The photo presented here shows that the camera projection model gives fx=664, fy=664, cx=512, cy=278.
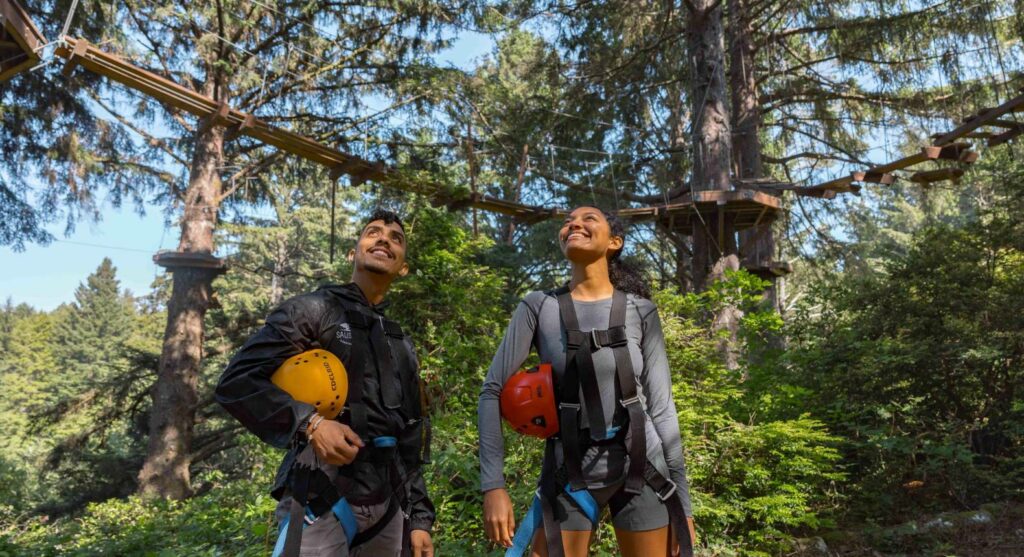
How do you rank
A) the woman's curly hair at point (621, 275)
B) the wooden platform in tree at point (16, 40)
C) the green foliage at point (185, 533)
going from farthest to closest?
the wooden platform in tree at point (16, 40), the green foliage at point (185, 533), the woman's curly hair at point (621, 275)

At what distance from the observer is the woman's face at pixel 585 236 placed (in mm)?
2570

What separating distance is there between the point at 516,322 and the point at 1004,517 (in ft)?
19.1

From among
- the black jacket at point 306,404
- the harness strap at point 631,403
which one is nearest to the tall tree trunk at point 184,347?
the black jacket at point 306,404

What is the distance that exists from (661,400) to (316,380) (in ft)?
4.14

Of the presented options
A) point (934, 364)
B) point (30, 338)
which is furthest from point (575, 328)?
point (30, 338)

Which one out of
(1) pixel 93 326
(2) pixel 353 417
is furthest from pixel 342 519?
(1) pixel 93 326

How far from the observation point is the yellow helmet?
1.96 meters

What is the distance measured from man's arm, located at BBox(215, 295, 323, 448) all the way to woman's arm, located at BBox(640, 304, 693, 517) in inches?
47.7

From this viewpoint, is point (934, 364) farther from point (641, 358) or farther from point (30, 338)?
point (30, 338)

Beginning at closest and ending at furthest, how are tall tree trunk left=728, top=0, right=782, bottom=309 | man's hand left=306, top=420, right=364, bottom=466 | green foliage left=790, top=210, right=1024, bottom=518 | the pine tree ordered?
1. man's hand left=306, top=420, right=364, bottom=466
2. green foliage left=790, top=210, right=1024, bottom=518
3. tall tree trunk left=728, top=0, right=782, bottom=309
4. the pine tree

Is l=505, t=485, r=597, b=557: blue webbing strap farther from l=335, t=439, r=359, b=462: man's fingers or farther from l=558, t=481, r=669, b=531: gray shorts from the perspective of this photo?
l=335, t=439, r=359, b=462: man's fingers

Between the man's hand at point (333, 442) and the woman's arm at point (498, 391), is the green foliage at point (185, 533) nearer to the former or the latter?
the woman's arm at point (498, 391)

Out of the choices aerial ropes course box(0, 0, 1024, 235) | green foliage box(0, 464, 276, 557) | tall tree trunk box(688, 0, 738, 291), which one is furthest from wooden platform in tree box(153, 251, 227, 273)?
tall tree trunk box(688, 0, 738, 291)

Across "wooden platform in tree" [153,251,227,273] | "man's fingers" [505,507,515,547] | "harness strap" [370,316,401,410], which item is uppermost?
"wooden platform in tree" [153,251,227,273]
